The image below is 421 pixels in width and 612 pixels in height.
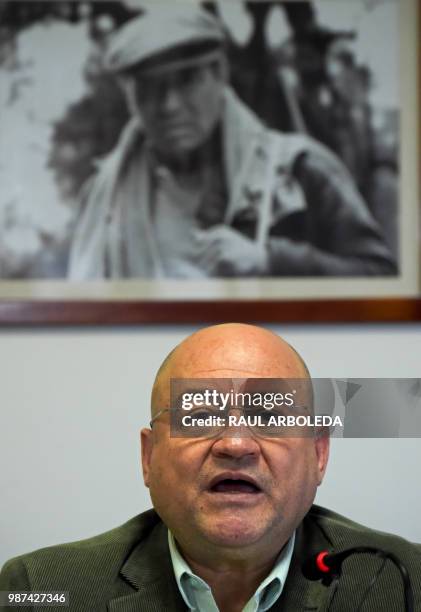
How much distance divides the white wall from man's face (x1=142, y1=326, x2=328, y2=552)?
52 cm

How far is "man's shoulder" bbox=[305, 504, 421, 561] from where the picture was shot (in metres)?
0.99

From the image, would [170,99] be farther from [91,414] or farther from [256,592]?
[256,592]

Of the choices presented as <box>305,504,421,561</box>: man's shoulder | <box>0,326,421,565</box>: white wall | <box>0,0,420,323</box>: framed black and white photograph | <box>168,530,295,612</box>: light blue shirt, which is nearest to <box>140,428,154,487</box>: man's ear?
<box>168,530,295,612</box>: light blue shirt

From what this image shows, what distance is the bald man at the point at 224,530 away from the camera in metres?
0.87

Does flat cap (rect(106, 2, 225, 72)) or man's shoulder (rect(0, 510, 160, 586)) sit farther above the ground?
flat cap (rect(106, 2, 225, 72))

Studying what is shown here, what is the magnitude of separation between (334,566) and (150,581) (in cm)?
26

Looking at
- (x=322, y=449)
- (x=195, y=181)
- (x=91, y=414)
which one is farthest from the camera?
(x=195, y=181)

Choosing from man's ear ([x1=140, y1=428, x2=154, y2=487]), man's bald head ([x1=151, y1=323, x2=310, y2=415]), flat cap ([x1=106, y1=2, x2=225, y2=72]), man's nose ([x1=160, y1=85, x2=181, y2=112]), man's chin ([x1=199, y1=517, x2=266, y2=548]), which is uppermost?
flat cap ([x1=106, y1=2, x2=225, y2=72])

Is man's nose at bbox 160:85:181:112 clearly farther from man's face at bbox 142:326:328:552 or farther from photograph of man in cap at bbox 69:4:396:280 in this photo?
man's face at bbox 142:326:328:552

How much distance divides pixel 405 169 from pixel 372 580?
1.00 meters

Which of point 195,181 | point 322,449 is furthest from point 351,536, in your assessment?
point 195,181

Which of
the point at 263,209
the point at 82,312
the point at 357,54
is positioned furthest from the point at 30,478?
the point at 357,54

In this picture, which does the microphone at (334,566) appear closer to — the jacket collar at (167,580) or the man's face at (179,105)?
the jacket collar at (167,580)

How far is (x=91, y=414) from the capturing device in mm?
1557
